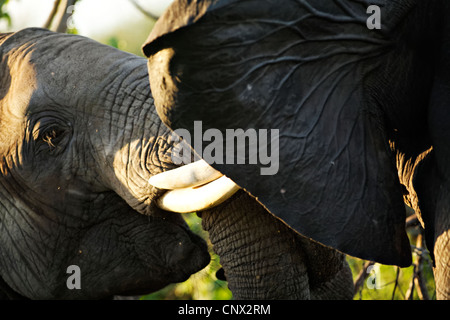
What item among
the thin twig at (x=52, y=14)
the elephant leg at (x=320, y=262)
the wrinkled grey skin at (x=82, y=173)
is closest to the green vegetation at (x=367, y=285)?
the wrinkled grey skin at (x=82, y=173)

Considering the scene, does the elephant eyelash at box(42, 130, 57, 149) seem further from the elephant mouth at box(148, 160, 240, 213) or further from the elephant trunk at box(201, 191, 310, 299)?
the elephant trunk at box(201, 191, 310, 299)

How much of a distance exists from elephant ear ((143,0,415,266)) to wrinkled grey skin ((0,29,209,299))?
690mm

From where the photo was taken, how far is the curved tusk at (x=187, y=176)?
1855 millimetres

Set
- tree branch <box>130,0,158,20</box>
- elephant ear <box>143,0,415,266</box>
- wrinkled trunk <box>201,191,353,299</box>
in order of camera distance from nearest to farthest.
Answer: elephant ear <box>143,0,415,266</box>, wrinkled trunk <box>201,191,353,299</box>, tree branch <box>130,0,158,20</box>

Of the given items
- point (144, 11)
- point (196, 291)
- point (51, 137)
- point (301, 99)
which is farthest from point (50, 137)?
point (196, 291)

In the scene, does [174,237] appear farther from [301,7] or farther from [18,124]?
[301,7]

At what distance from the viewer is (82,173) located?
7.45ft

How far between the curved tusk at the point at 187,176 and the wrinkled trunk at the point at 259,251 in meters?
0.16

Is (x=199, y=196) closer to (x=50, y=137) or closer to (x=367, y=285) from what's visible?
(x=50, y=137)

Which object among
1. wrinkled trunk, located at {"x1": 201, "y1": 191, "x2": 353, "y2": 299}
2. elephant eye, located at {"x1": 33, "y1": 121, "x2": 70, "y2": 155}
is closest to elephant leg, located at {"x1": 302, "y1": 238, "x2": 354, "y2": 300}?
wrinkled trunk, located at {"x1": 201, "y1": 191, "x2": 353, "y2": 299}

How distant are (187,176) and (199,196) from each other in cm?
6

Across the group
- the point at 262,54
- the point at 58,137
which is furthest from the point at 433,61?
the point at 58,137

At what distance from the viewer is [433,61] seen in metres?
1.60

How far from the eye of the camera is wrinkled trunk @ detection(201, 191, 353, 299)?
81.0 inches
